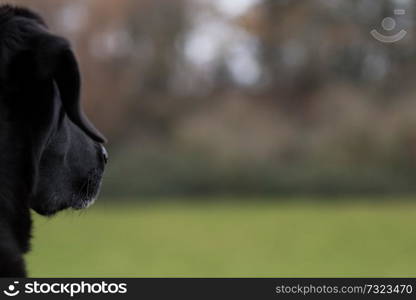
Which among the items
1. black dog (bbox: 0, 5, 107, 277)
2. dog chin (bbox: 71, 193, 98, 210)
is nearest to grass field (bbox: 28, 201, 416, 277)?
dog chin (bbox: 71, 193, 98, 210)

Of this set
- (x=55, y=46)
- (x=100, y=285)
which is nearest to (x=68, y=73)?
(x=55, y=46)

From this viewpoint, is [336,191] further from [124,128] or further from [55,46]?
[55,46]

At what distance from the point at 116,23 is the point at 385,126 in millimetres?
11306

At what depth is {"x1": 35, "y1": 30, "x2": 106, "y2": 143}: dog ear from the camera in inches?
108

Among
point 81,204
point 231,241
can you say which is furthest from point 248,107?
point 81,204

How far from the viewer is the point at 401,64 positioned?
101ft

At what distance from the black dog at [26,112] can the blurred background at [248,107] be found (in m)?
23.2

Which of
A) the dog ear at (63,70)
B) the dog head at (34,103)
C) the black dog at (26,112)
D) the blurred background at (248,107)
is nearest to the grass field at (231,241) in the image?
the blurred background at (248,107)

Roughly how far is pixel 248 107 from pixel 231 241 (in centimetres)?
1065

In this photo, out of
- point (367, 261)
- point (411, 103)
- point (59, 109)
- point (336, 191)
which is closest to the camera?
point (59, 109)

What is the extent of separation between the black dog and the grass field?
1053 cm

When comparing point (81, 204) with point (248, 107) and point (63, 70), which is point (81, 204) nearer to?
point (63, 70)

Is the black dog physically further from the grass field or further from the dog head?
the grass field

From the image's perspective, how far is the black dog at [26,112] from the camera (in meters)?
2.78
